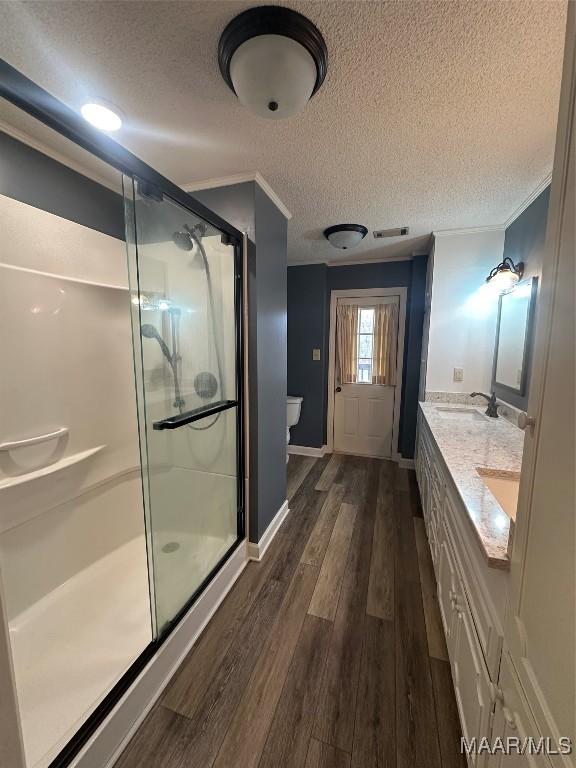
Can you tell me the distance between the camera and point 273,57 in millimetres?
1007

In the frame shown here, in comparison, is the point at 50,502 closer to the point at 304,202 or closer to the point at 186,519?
the point at 186,519

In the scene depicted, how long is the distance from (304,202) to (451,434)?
191 cm

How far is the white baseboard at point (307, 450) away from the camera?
4.07m

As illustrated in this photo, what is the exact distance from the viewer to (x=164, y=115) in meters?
1.37

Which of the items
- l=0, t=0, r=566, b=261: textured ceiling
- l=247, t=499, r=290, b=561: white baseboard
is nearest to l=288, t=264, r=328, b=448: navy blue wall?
l=247, t=499, r=290, b=561: white baseboard

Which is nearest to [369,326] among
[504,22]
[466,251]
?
[466,251]

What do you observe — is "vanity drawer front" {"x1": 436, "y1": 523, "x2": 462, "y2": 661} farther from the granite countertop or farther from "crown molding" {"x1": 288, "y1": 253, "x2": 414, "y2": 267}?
"crown molding" {"x1": 288, "y1": 253, "x2": 414, "y2": 267}

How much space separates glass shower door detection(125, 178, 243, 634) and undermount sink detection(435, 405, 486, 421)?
5.55 feet

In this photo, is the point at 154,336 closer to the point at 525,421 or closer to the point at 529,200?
Answer: the point at 525,421

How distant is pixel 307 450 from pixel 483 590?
3187mm

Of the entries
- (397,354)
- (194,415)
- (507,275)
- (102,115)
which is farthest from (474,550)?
(397,354)

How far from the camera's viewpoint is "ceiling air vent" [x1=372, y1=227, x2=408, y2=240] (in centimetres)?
269

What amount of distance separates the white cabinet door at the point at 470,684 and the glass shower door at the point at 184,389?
4.04 ft

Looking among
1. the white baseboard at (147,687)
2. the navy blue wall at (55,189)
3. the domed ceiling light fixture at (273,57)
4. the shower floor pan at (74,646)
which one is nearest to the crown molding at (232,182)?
the navy blue wall at (55,189)
